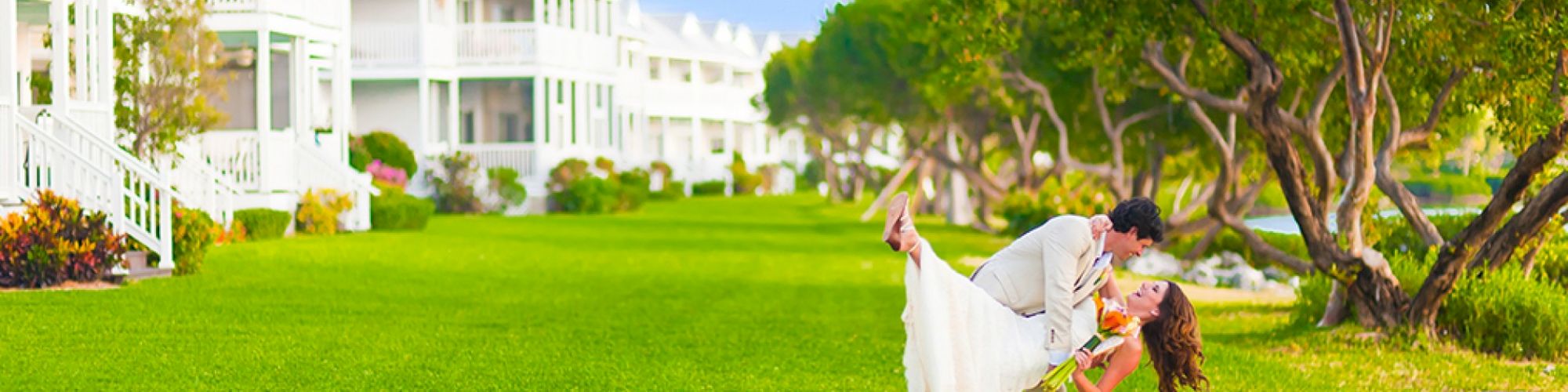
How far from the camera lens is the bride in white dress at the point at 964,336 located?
307 inches

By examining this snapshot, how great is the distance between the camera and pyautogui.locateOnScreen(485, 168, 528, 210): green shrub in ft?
136

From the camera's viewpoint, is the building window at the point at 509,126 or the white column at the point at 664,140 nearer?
the building window at the point at 509,126

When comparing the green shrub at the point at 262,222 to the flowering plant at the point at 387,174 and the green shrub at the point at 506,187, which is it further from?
the green shrub at the point at 506,187

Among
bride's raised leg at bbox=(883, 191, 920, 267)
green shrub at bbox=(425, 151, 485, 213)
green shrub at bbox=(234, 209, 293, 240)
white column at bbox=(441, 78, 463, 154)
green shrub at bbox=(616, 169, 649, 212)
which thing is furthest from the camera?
green shrub at bbox=(616, 169, 649, 212)

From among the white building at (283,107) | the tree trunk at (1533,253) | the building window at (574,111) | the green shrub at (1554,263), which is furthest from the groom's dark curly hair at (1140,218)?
the building window at (574,111)

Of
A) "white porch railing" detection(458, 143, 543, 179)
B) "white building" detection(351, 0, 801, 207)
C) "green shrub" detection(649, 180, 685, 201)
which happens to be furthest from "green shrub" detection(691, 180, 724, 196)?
"white porch railing" detection(458, 143, 543, 179)

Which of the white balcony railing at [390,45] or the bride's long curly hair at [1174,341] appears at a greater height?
the white balcony railing at [390,45]

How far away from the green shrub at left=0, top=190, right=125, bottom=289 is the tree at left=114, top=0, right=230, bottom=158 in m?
6.07

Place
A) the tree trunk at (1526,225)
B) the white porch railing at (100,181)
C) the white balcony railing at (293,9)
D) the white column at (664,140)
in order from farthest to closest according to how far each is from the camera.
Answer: the white column at (664,140) → the white balcony railing at (293,9) → the white porch railing at (100,181) → the tree trunk at (1526,225)

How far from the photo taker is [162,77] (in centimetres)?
2364

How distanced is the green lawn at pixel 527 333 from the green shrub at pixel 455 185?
15.4 meters

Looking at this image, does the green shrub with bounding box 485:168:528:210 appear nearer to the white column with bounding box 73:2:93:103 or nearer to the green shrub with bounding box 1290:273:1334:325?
the white column with bounding box 73:2:93:103

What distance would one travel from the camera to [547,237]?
3152 cm

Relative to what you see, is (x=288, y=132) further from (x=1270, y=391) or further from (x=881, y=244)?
(x=1270, y=391)
